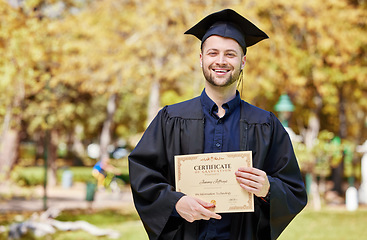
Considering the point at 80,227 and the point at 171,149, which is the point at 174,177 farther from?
the point at 80,227

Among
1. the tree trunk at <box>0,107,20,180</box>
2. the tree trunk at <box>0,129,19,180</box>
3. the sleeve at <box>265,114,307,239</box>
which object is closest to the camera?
the sleeve at <box>265,114,307,239</box>

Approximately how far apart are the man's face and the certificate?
1.41ft

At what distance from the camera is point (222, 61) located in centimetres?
259

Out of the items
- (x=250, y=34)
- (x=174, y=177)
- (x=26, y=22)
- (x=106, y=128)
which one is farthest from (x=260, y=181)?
(x=106, y=128)

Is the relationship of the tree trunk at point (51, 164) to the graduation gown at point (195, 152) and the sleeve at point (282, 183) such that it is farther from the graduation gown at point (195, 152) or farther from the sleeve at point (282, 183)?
the sleeve at point (282, 183)

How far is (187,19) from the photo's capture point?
43.6ft

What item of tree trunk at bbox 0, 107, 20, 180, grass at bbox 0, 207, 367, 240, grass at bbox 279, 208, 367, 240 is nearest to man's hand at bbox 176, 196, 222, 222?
tree trunk at bbox 0, 107, 20, 180

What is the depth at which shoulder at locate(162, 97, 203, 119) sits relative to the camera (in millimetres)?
2688

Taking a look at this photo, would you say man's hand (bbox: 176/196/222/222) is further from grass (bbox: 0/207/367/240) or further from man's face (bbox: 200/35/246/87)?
grass (bbox: 0/207/367/240)

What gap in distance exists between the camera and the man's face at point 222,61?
261 centimetres

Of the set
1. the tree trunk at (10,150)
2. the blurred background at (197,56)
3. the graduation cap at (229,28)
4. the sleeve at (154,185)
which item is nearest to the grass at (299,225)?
the blurred background at (197,56)

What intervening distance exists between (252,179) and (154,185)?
48cm

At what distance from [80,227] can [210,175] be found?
8360 mm

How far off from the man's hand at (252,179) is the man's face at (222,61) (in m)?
0.50
